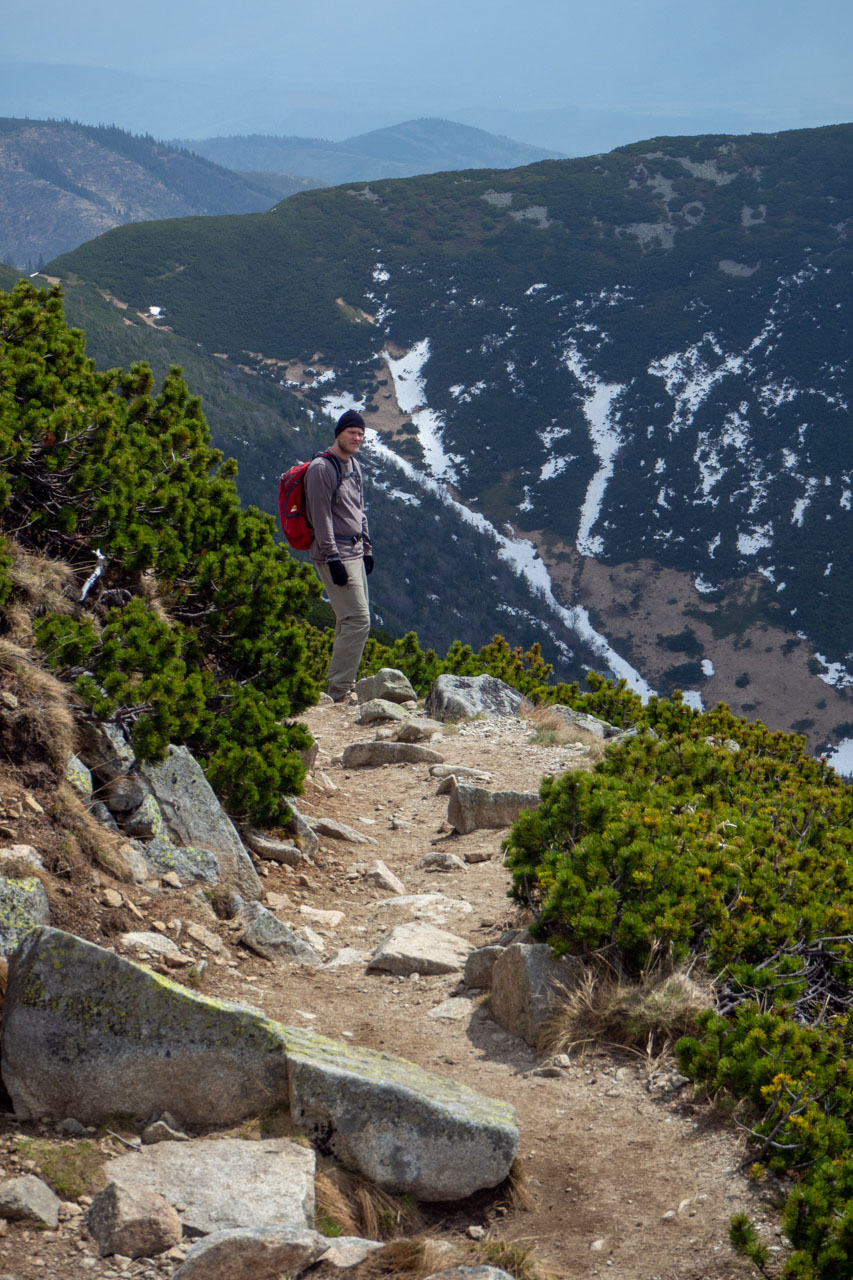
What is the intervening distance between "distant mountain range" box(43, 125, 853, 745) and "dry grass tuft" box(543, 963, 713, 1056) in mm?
100323

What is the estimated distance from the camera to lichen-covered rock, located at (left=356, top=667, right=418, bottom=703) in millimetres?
13305

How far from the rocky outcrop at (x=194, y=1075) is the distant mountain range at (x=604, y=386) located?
102m

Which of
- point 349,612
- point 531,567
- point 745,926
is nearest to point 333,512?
point 349,612

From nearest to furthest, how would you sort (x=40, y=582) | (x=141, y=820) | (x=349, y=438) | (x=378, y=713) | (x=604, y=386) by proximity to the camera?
(x=141, y=820), (x=40, y=582), (x=349, y=438), (x=378, y=713), (x=604, y=386)

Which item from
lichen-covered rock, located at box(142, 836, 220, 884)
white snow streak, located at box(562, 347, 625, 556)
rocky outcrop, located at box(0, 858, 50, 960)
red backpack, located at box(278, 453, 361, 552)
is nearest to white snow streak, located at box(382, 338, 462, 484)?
white snow streak, located at box(562, 347, 625, 556)

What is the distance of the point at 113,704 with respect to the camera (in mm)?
5707

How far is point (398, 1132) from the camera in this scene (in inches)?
150

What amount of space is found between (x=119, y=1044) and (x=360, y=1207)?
102 centimetres

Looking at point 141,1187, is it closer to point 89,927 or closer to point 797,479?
point 89,927

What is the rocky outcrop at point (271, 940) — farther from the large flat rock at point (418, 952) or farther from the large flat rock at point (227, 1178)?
the large flat rock at point (227, 1178)

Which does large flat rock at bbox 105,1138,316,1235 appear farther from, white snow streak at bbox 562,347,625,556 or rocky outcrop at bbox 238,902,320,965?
white snow streak at bbox 562,347,625,556

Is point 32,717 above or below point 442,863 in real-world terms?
above

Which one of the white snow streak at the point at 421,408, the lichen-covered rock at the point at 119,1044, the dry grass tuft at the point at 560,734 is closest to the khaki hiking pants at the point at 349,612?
the dry grass tuft at the point at 560,734

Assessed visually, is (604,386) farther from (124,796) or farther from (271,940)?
(271,940)
